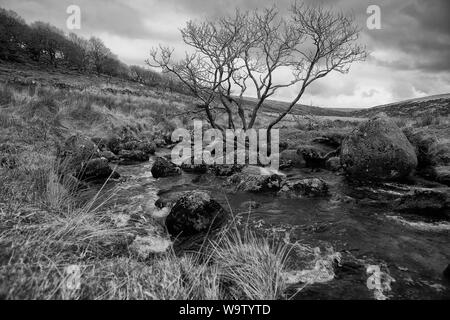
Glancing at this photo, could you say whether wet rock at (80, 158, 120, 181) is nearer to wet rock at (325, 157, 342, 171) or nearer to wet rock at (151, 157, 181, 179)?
wet rock at (151, 157, 181, 179)

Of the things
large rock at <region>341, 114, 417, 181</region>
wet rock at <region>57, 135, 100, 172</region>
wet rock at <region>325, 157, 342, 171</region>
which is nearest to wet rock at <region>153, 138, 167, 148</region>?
wet rock at <region>57, 135, 100, 172</region>

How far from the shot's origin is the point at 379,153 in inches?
340

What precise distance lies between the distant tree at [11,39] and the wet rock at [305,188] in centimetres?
4532

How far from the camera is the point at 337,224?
5.52 metres

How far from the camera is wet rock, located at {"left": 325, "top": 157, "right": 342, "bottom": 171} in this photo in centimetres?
1019

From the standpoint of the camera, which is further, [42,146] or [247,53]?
[247,53]

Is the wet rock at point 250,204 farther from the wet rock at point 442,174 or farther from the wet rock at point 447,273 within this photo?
the wet rock at point 442,174

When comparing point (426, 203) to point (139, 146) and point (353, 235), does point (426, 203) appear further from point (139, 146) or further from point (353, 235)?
point (139, 146)

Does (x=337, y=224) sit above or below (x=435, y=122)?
below

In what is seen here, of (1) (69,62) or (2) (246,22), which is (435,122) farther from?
(1) (69,62)
